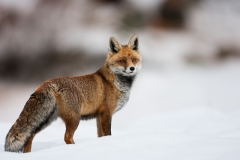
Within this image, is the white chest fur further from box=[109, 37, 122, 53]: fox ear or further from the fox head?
box=[109, 37, 122, 53]: fox ear

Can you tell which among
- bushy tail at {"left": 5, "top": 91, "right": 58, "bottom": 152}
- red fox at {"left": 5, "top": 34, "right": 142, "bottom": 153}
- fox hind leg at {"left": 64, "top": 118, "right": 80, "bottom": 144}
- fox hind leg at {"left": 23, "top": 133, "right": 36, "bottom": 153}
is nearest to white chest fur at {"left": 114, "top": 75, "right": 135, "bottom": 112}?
red fox at {"left": 5, "top": 34, "right": 142, "bottom": 153}

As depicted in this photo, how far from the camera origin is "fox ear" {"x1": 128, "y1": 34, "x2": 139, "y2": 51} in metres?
6.35

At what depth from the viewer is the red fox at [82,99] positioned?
16.1ft

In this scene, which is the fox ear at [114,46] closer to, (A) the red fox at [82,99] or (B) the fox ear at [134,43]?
(A) the red fox at [82,99]

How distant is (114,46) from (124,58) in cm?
33

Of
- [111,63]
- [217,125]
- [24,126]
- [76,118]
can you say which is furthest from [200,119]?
[24,126]

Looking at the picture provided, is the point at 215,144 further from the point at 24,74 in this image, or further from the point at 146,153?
the point at 24,74

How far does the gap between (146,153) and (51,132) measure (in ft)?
12.9

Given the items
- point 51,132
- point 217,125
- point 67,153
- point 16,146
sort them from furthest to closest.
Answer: point 51,132, point 217,125, point 16,146, point 67,153

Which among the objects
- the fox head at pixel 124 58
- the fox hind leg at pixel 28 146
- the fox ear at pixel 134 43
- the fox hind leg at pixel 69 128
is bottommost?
the fox hind leg at pixel 28 146

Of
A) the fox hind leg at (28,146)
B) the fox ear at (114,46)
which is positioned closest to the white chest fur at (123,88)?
the fox ear at (114,46)

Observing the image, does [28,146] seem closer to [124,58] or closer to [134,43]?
[124,58]

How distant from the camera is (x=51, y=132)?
7121mm

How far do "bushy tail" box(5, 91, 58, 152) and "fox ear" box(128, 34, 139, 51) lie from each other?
1858 millimetres
